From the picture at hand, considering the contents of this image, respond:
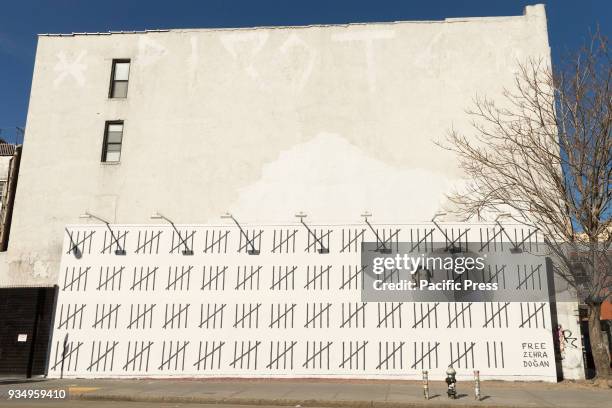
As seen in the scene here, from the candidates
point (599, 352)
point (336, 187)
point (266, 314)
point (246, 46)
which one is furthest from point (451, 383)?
point (246, 46)

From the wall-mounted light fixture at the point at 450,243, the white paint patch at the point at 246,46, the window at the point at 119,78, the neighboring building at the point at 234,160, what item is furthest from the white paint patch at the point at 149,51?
the wall-mounted light fixture at the point at 450,243

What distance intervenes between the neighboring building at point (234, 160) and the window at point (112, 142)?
4.0 inches

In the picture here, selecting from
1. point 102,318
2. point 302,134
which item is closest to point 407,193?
point 302,134

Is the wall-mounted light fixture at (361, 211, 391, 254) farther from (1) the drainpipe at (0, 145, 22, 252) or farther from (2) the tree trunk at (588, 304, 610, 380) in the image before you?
(1) the drainpipe at (0, 145, 22, 252)

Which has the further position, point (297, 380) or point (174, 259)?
point (174, 259)

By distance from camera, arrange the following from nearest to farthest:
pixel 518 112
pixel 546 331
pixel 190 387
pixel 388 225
A: 1. pixel 190 387
2. pixel 546 331
3. pixel 388 225
4. pixel 518 112

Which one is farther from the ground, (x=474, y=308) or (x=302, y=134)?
(x=302, y=134)

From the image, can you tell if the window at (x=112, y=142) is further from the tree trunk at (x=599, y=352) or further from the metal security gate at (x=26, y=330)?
the tree trunk at (x=599, y=352)

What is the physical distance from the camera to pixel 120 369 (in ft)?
66.1

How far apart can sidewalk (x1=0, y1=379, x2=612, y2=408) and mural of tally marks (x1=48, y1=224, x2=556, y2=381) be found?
741 millimetres

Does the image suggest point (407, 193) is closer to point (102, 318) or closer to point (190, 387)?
point (190, 387)

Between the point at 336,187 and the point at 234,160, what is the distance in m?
4.71

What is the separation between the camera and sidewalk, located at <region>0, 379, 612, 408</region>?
47.3 ft

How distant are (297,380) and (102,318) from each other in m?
7.99
